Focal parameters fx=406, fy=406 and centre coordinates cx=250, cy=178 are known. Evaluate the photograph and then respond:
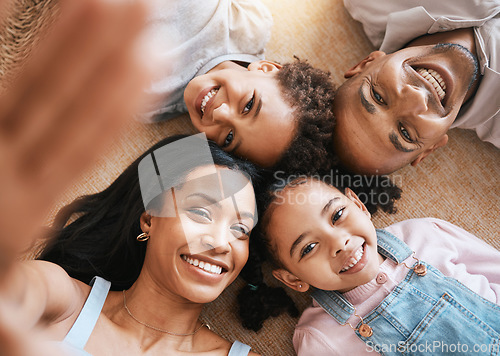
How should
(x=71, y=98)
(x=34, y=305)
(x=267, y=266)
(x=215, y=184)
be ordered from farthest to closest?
(x=267, y=266)
(x=215, y=184)
(x=34, y=305)
(x=71, y=98)

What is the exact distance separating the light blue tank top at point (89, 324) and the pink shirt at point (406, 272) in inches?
7.1

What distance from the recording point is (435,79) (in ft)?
3.29

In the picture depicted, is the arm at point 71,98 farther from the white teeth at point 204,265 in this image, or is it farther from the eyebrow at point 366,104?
the eyebrow at point 366,104

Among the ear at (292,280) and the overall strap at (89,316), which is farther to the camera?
the ear at (292,280)

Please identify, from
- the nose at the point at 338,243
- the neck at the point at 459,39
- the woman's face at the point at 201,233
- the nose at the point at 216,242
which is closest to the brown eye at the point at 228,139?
the woman's face at the point at 201,233

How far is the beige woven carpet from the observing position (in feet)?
3.82

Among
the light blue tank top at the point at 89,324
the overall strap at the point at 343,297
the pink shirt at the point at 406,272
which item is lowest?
the pink shirt at the point at 406,272

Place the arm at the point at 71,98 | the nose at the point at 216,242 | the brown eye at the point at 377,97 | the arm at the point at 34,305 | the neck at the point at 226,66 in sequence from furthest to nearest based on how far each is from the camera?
the neck at the point at 226,66 < the brown eye at the point at 377,97 < the nose at the point at 216,242 < the arm at the point at 34,305 < the arm at the point at 71,98

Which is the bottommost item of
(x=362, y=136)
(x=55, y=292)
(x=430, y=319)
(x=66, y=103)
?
(x=430, y=319)

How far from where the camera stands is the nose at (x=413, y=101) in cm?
94

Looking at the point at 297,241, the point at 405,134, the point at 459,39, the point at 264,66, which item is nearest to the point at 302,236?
the point at 297,241

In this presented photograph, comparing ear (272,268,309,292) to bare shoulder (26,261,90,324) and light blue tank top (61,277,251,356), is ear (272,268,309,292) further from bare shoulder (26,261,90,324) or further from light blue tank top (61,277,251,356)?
bare shoulder (26,261,90,324)

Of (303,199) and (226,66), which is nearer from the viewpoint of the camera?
(303,199)

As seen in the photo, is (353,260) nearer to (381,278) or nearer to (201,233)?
(381,278)
